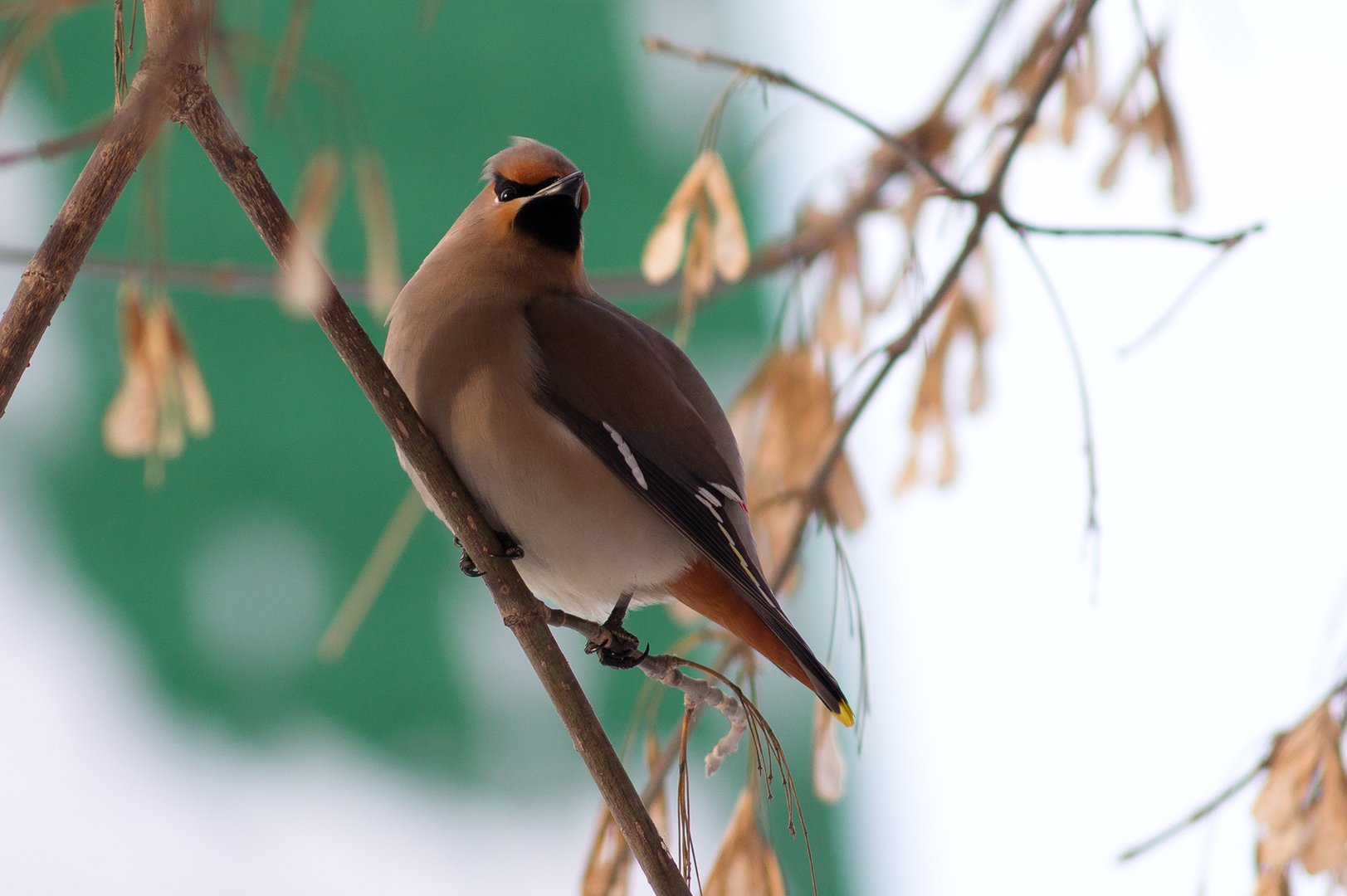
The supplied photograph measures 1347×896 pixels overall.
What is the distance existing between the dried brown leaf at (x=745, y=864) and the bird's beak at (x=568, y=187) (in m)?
0.69

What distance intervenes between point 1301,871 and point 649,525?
0.73 m

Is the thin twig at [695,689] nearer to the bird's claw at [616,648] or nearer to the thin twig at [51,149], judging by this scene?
the bird's claw at [616,648]

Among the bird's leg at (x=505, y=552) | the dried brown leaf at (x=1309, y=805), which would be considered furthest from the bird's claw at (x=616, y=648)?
the dried brown leaf at (x=1309, y=805)

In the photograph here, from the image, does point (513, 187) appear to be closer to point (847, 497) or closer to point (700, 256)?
point (700, 256)

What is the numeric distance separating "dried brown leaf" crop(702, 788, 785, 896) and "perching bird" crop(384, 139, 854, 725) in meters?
0.15

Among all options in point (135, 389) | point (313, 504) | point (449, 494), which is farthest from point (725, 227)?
point (313, 504)

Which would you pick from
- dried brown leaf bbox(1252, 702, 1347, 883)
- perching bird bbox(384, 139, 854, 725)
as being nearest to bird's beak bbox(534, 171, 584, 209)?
perching bird bbox(384, 139, 854, 725)

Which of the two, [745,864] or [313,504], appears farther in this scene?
[313,504]

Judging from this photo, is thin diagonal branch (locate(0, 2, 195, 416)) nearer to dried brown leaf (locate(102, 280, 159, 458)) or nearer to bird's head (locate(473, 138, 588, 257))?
dried brown leaf (locate(102, 280, 159, 458))

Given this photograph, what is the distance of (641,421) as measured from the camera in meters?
1.57

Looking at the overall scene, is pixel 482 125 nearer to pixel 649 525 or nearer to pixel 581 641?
pixel 581 641

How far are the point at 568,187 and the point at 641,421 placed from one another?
0.91ft

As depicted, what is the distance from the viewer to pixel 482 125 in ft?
10.3

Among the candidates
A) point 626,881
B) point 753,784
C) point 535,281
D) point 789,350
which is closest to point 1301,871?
point 753,784
